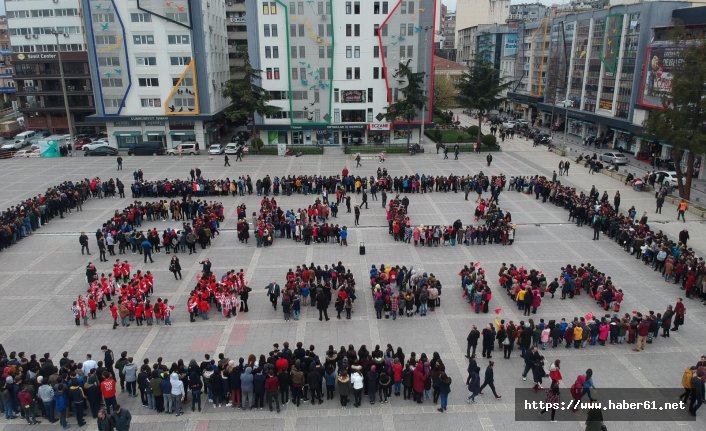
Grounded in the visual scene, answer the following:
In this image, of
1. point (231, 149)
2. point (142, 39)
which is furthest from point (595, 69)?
point (142, 39)

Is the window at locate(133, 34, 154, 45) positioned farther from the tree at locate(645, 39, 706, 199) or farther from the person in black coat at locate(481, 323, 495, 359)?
the person in black coat at locate(481, 323, 495, 359)

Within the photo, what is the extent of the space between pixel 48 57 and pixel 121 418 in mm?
68984

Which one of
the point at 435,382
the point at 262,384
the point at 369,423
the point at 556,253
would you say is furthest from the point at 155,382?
the point at 556,253

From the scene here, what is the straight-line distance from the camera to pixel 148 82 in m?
56.2

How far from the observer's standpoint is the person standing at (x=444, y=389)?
13.9 meters

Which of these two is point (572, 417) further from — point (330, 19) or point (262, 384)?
point (330, 19)

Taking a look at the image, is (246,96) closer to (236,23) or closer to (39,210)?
(39,210)

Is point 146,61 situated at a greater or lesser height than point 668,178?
greater

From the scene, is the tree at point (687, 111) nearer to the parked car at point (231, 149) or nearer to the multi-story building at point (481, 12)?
the parked car at point (231, 149)

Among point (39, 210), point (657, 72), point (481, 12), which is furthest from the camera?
point (481, 12)

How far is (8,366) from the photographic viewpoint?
14.1m

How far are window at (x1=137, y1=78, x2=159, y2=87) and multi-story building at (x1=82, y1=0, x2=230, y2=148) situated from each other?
0.35 ft

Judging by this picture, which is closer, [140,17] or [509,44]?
[140,17]

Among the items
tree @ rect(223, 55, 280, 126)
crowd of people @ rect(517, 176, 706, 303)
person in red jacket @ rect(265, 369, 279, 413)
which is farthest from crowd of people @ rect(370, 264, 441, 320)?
tree @ rect(223, 55, 280, 126)
